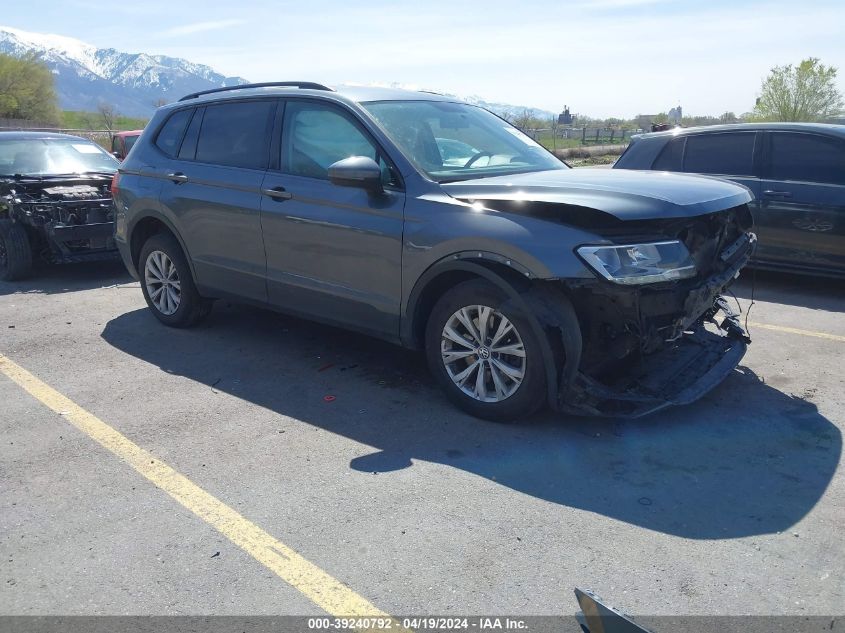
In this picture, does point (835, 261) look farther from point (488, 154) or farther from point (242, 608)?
point (242, 608)

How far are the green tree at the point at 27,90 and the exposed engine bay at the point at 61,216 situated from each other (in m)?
56.6

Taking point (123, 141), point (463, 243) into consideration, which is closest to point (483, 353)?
point (463, 243)

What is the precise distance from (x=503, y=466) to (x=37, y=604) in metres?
2.17

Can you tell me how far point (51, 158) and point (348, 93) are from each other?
19.4 ft

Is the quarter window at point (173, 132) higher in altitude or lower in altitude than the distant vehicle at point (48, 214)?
higher

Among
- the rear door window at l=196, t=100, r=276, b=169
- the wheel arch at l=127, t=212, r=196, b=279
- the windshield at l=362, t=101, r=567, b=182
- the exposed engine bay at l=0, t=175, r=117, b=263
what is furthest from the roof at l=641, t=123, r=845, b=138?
the exposed engine bay at l=0, t=175, r=117, b=263

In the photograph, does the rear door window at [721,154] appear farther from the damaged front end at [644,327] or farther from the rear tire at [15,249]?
the rear tire at [15,249]

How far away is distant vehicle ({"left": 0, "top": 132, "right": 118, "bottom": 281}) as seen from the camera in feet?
27.5

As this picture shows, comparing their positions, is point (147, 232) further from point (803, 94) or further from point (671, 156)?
point (803, 94)

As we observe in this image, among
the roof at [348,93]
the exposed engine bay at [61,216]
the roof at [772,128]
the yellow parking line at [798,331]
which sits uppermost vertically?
the roof at [348,93]

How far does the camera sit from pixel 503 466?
391cm

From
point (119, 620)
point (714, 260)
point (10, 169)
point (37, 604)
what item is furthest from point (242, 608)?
point (10, 169)

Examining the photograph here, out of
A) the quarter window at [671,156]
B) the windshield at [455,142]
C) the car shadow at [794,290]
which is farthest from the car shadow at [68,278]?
the car shadow at [794,290]

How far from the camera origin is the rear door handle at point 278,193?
5.20 meters
